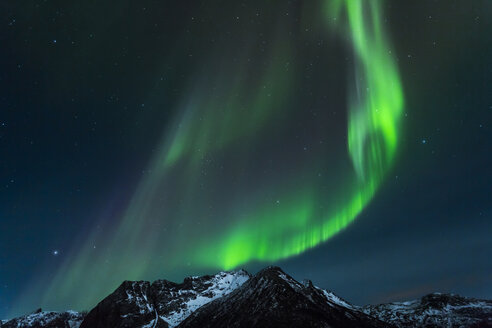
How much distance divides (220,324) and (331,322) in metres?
67.4

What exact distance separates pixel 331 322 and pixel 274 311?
3142 cm

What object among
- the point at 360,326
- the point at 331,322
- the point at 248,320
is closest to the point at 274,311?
the point at 248,320

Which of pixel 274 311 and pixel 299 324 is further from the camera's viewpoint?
pixel 274 311

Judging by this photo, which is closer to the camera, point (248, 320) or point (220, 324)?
point (248, 320)

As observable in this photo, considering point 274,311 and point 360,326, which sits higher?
point 274,311

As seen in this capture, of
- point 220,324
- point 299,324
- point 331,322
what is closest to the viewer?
point 299,324

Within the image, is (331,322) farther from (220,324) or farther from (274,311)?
(220,324)

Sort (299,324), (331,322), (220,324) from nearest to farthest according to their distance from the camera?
(299,324), (331,322), (220,324)

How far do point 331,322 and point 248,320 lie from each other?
45773mm

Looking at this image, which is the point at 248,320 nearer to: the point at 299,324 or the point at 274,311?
the point at 274,311

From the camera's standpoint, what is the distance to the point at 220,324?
199000 mm

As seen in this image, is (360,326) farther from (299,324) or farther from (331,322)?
(299,324)

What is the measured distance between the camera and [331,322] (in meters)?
176

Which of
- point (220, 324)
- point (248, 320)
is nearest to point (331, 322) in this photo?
point (248, 320)
